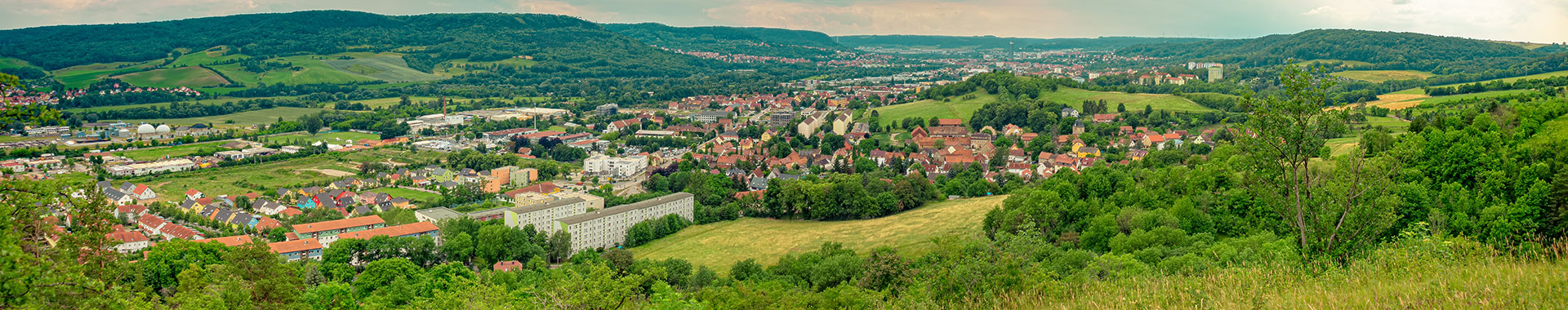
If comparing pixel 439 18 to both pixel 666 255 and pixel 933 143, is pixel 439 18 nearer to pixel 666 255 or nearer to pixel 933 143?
pixel 933 143

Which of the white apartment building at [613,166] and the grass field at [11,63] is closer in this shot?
the white apartment building at [613,166]

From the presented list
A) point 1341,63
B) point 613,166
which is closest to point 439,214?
point 613,166

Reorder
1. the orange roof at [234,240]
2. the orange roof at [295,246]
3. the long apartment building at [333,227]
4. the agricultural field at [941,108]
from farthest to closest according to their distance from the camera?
the agricultural field at [941,108] → the long apartment building at [333,227] → the orange roof at [295,246] → the orange roof at [234,240]

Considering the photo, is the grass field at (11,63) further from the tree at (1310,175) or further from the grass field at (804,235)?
the tree at (1310,175)

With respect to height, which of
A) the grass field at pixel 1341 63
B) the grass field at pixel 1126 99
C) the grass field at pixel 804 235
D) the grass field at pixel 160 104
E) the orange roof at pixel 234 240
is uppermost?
the grass field at pixel 1341 63

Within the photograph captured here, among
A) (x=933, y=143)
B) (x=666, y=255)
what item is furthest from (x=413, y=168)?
(x=933, y=143)

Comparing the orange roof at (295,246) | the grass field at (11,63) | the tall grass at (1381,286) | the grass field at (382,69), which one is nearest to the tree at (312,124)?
the orange roof at (295,246)
